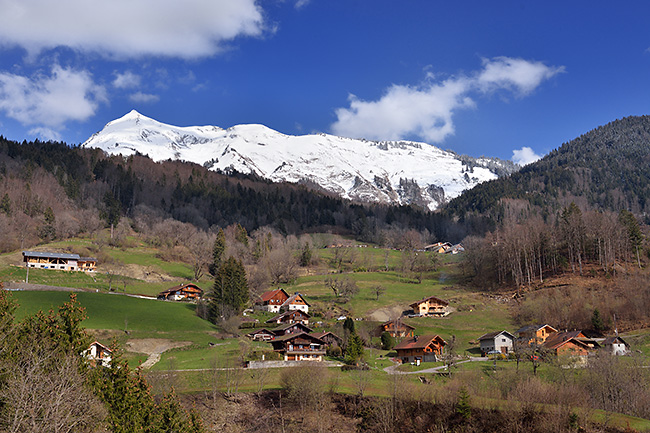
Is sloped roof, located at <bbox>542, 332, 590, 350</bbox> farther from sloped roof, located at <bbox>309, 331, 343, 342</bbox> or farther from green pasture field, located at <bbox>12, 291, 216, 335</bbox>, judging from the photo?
green pasture field, located at <bbox>12, 291, 216, 335</bbox>

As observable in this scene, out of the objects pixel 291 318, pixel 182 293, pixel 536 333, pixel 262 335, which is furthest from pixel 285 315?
pixel 536 333

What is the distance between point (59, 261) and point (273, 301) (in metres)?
44.7

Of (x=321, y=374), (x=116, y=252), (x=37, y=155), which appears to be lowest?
(x=321, y=374)

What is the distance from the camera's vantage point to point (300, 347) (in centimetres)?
6806

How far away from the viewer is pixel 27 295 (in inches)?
2899

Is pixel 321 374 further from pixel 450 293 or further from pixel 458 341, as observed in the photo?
pixel 450 293

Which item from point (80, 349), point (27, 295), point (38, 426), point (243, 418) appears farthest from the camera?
point (27, 295)

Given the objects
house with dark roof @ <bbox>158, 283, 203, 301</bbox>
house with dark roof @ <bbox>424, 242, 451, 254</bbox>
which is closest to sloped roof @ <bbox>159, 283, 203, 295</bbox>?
house with dark roof @ <bbox>158, 283, 203, 301</bbox>

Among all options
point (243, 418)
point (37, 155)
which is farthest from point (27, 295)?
point (37, 155)

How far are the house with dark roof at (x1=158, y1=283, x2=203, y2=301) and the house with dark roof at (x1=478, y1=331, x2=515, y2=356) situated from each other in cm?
5407

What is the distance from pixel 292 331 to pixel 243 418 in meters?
25.2

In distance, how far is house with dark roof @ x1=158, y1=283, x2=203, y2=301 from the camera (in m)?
96.9

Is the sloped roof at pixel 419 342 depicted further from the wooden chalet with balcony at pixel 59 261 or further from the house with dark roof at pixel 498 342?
the wooden chalet with balcony at pixel 59 261

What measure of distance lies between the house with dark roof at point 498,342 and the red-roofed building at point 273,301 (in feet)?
128
